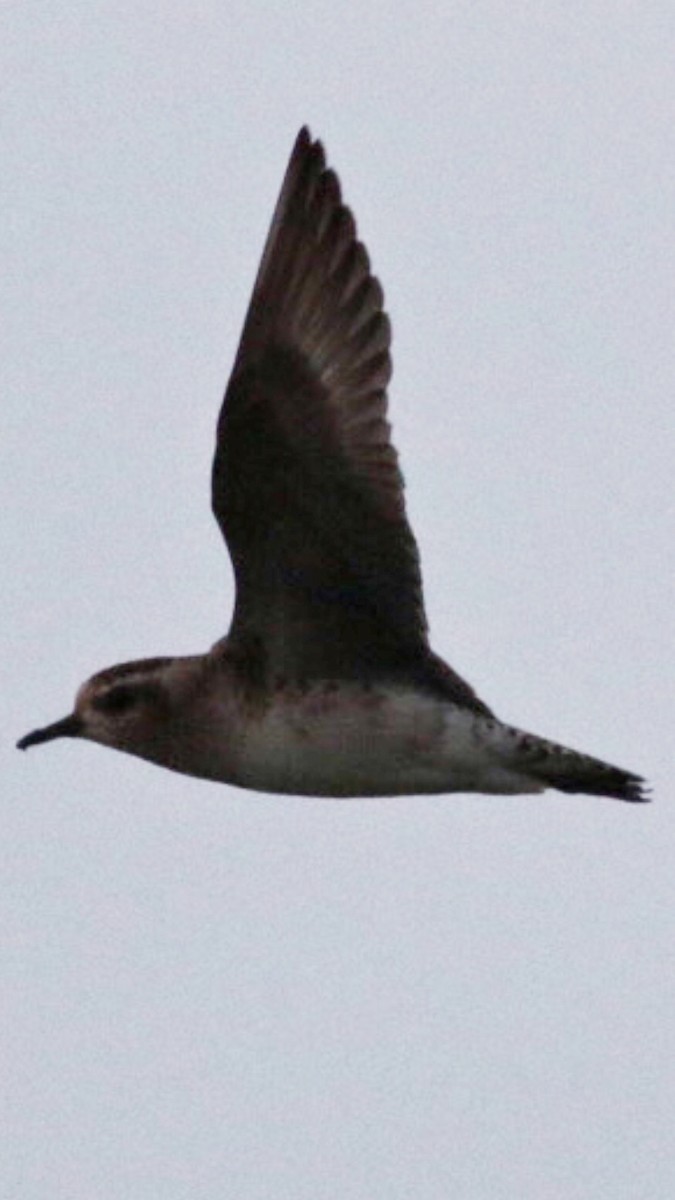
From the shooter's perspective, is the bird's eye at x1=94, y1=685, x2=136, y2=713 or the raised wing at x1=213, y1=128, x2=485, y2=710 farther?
the bird's eye at x1=94, y1=685, x2=136, y2=713

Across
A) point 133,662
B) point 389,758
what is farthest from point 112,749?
point 389,758

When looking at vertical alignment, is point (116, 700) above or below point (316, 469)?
below

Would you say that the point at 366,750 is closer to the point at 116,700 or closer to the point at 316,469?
the point at 316,469

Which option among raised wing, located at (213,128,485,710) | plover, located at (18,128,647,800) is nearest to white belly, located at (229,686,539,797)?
plover, located at (18,128,647,800)

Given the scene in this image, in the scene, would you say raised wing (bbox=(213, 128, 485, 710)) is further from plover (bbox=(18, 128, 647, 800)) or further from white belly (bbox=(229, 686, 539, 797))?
white belly (bbox=(229, 686, 539, 797))

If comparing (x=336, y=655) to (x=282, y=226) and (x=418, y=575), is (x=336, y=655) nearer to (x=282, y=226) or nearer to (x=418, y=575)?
(x=418, y=575)

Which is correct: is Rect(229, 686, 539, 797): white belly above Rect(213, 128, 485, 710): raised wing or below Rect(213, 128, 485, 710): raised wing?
below

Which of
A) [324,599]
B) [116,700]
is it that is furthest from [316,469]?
[116,700]
